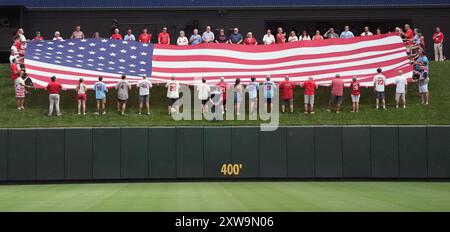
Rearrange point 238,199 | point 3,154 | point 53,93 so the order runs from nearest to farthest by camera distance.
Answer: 1. point 238,199
2. point 3,154
3. point 53,93

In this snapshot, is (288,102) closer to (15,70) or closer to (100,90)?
(100,90)

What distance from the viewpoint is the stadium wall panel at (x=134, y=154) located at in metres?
32.8

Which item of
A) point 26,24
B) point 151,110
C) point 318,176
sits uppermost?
point 26,24

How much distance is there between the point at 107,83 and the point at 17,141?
5935mm

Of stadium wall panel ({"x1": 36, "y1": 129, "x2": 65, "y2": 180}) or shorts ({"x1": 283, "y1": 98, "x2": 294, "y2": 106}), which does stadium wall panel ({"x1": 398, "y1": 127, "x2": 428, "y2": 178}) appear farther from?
stadium wall panel ({"x1": 36, "y1": 129, "x2": 65, "y2": 180})

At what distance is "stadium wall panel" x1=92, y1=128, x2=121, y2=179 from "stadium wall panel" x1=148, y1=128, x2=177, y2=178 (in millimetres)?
1402

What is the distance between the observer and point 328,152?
33.0 meters

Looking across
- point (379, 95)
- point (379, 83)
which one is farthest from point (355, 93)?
point (379, 95)

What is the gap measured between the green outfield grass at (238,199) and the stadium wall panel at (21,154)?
6.08 metres

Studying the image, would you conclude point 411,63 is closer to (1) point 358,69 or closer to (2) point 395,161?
(1) point 358,69

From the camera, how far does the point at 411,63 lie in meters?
38.5

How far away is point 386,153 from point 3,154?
15305 millimetres

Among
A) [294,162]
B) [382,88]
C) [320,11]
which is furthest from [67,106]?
[320,11]

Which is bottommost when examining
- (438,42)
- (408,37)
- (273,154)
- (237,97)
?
(273,154)
